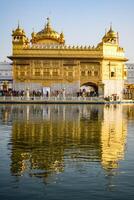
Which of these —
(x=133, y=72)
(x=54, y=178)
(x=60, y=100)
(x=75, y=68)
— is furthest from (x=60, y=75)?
(x=133, y=72)

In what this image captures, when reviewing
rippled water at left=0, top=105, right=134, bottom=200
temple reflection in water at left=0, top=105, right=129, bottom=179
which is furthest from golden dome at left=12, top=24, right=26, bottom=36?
rippled water at left=0, top=105, right=134, bottom=200

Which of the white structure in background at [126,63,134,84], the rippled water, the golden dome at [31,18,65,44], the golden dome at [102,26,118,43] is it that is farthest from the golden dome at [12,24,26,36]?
the white structure in background at [126,63,134,84]

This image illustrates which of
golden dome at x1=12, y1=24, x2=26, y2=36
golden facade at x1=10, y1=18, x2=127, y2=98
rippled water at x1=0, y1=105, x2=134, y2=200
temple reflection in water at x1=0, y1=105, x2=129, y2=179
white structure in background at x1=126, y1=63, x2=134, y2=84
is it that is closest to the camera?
rippled water at x1=0, y1=105, x2=134, y2=200

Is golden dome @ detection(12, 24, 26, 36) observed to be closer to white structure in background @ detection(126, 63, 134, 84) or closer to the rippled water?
the rippled water

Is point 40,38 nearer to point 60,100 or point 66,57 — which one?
point 66,57

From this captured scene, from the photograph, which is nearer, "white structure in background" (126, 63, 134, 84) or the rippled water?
the rippled water

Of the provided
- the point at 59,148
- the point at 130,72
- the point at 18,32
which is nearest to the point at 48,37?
the point at 18,32

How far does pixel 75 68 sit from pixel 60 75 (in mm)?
2210

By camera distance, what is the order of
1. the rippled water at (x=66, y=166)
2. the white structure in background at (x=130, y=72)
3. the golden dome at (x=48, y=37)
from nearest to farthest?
the rippled water at (x=66, y=166) → the golden dome at (x=48, y=37) → the white structure in background at (x=130, y=72)

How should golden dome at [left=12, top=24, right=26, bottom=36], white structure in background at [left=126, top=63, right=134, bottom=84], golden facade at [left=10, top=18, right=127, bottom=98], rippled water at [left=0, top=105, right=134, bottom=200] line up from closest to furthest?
rippled water at [left=0, top=105, right=134, bottom=200] → golden facade at [left=10, top=18, right=127, bottom=98] → golden dome at [left=12, top=24, right=26, bottom=36] → white structure in background at [left=126, top=63, right=134, bottom=84]

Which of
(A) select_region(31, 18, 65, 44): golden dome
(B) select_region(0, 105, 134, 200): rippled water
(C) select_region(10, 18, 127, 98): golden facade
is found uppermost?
(A) select_region(31, 18, 65, 44): golden dome

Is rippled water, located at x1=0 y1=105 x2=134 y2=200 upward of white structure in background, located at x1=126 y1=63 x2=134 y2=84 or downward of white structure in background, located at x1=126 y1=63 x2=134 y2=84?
downward

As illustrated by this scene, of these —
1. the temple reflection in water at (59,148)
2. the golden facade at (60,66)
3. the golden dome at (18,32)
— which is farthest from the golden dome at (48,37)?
the temple reflection in water at (59,148)

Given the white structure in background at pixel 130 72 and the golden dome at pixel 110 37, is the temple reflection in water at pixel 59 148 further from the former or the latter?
the white structure in background at pixel 130 72
